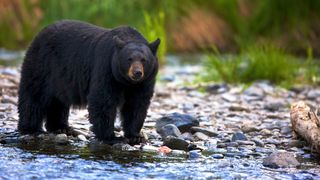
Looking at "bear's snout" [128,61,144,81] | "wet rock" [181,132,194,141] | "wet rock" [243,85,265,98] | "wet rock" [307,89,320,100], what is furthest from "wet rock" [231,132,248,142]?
"wet rock" [307,89,320,100]

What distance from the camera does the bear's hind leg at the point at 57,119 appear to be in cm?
753

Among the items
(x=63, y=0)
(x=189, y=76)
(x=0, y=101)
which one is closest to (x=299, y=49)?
(x=189, y=76)

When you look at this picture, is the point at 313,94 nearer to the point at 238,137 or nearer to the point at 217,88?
the point at 217,88

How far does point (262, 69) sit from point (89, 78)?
567 centimetres

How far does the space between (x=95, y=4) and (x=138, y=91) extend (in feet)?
37.0

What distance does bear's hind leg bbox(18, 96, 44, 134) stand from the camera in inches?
290

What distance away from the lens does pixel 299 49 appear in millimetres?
17266

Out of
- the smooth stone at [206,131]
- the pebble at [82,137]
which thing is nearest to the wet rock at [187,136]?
the smooth stone at [206,131]

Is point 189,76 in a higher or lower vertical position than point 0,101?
higher

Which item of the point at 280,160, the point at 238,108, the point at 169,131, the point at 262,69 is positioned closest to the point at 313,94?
the point at 262,69

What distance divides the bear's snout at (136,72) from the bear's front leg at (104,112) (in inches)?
14.3

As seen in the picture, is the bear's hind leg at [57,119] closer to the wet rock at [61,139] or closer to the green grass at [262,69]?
the wet rock at [61,139]

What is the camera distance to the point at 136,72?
6.40 metres

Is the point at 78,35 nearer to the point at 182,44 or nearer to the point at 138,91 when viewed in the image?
the point at 138,91
